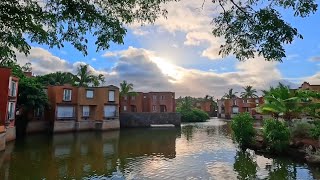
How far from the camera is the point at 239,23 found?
884 cm

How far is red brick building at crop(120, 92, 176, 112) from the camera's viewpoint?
75.4 meters

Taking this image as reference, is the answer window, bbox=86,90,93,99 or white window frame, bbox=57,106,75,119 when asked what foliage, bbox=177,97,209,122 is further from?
white window frame, bbox=57,106,75,119

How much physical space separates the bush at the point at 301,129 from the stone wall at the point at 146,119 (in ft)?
124

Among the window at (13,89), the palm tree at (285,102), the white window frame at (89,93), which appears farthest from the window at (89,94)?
the palm tree at (285,102)

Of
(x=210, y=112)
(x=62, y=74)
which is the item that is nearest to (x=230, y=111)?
(x=210, y=112)

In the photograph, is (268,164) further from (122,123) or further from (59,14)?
(122,123)

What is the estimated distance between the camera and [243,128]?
96.0ft

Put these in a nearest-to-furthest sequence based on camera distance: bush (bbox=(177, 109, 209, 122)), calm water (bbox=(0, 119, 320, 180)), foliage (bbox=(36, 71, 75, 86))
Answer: calm water (bbox=(0, 119, 320, 180)), foliage (bbox=(36, 71, 75, 86)), bush (bbox=(177, 109, 209, 122))

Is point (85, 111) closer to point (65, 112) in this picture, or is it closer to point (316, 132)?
point (65, 112)

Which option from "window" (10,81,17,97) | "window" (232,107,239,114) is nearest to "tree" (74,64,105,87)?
"window" (10,81,17,97)

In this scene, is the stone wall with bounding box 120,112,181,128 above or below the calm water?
above

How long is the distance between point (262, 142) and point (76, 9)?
80.9ft

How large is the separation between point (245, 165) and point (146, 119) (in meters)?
40.7

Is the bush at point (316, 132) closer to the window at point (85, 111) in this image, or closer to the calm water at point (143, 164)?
the calm water at point (143, 164)
